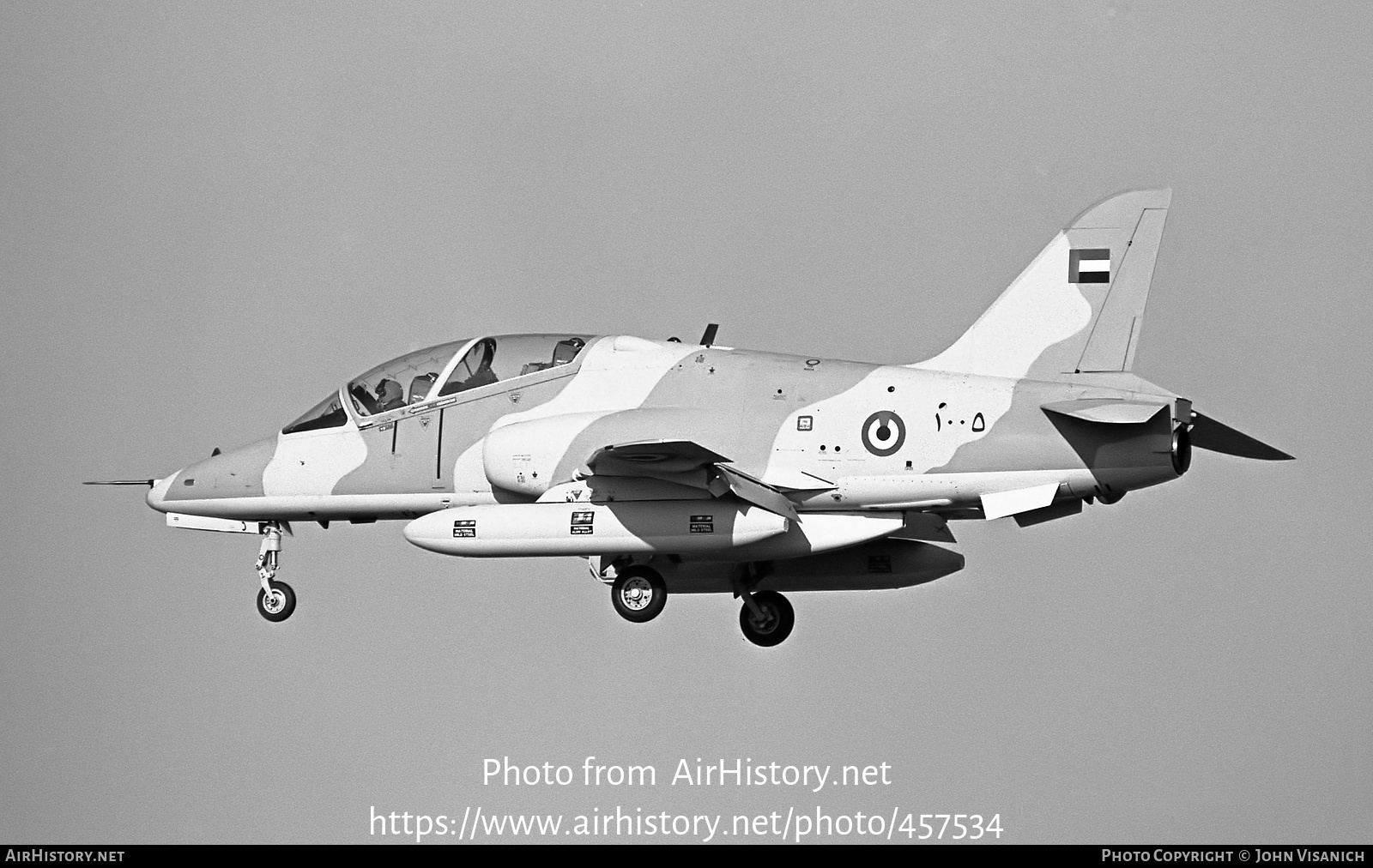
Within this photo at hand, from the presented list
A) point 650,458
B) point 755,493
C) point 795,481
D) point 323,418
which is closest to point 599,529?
point 650,458

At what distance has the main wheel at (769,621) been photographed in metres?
25.7

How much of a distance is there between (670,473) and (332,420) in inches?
174

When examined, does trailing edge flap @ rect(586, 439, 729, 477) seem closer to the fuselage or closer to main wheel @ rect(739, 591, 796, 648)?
the fuselage

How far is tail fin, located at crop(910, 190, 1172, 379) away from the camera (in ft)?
76.2

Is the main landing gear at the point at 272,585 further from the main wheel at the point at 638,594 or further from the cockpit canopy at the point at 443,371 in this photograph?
the main wheel at the point at 638,594

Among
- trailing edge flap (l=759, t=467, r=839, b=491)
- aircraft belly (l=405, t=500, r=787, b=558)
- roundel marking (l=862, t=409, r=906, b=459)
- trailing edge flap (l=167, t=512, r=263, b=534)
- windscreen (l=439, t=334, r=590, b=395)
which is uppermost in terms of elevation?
windscreen (l=439, t=334, r=590, b=395)

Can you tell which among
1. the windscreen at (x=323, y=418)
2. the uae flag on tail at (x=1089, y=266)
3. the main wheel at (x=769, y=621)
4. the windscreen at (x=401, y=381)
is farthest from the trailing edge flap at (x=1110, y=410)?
the windscreen at (x=323, y=418)

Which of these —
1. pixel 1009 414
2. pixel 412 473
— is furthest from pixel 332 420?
pixel 1009 414

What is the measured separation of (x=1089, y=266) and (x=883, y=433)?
8.77 ft

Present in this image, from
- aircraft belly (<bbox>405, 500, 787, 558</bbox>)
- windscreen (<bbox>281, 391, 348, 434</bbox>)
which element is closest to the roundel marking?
aircraft belly (<bbox>405, 500, 787, 558</bbox>)

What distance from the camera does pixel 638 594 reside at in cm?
2450

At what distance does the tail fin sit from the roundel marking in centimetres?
98

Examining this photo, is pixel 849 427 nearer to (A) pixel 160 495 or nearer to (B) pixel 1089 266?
(B) pixel 1089 266

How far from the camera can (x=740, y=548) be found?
77.6ft
